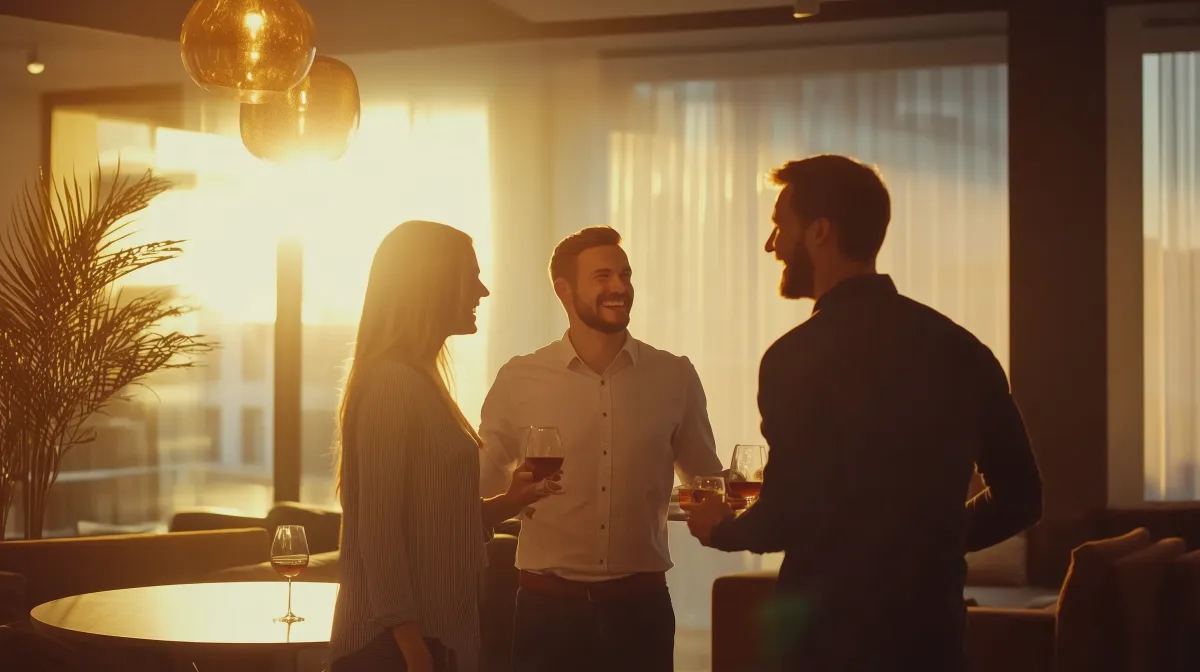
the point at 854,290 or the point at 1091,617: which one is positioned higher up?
the point at 854,290

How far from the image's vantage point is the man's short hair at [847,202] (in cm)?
212

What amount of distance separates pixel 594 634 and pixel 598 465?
0.39 meters

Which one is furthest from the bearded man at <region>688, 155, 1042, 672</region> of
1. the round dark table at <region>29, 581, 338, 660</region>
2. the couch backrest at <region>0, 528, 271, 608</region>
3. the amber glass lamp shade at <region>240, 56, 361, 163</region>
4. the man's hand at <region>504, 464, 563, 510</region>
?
the couch backrest at <region>0, 528, 271, 608</region>

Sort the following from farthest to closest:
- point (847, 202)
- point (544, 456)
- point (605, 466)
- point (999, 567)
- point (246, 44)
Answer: point (999, 567)
point (246, 44)
point (605, 466)
point (544, 456)
point (847, 202)

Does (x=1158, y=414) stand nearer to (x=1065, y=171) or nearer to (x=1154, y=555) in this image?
(x=1065, y=171)

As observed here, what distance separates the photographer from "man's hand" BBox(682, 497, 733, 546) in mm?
2244

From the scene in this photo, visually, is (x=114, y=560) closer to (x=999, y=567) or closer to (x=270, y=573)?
(x=270, y=573)

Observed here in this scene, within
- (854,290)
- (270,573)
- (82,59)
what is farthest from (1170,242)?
(82,59)

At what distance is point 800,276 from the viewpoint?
2146 millimetres

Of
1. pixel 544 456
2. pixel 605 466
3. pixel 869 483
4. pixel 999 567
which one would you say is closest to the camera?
pixel 869 483

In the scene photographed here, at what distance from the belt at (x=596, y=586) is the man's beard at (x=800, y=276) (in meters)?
1.07

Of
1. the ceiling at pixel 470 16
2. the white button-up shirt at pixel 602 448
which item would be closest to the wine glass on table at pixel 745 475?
the white button-up shirt at pixel 602 448

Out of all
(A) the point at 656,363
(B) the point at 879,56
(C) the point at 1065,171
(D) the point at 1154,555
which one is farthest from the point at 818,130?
(A) the point at 656,363

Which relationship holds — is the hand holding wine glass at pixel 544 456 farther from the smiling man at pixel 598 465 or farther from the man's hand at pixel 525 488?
the smiling man at pixel 598 465
